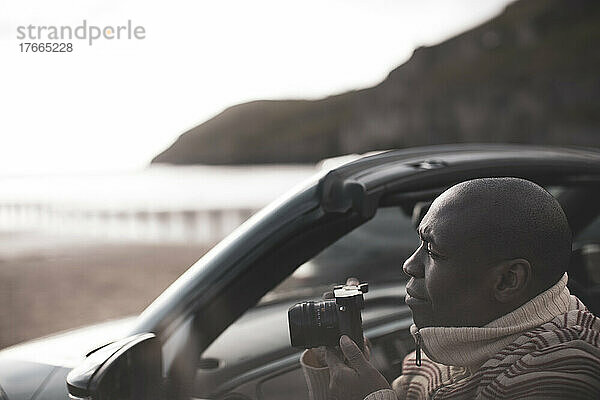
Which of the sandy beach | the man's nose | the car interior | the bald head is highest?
the bald head

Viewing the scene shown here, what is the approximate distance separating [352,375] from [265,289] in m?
0.33

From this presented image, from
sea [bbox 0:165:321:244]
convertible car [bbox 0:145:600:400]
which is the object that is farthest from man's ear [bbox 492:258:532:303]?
sea [bbox 0:165:321:244]

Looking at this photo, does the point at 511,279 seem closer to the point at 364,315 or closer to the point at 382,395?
the point at 382,395

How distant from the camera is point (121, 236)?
1176 centimetres

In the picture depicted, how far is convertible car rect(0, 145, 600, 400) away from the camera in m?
1.31

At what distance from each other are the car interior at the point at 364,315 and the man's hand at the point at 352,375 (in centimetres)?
25

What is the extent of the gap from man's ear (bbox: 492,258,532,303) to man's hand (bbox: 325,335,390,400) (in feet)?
0.69

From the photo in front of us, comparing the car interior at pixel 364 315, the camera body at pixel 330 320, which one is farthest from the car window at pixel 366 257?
the camera body at pixel 330 320

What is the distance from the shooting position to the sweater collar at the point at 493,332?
995 mm

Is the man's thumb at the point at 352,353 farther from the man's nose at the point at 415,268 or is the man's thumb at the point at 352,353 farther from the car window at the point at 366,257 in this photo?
the car window at the point at 366,257

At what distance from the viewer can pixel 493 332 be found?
1000 millimetres

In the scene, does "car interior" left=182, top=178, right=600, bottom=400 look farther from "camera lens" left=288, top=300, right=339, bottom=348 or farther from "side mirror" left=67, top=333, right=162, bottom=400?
"camera lens" left=288, top=300, right=339, bottom=348

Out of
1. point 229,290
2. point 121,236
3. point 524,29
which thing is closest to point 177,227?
point 121,236

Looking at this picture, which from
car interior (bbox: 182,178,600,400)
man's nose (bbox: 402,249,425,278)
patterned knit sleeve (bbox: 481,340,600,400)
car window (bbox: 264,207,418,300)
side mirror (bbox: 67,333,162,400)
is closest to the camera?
patterned knit sleeve (bbox: 481,340,600,400)
